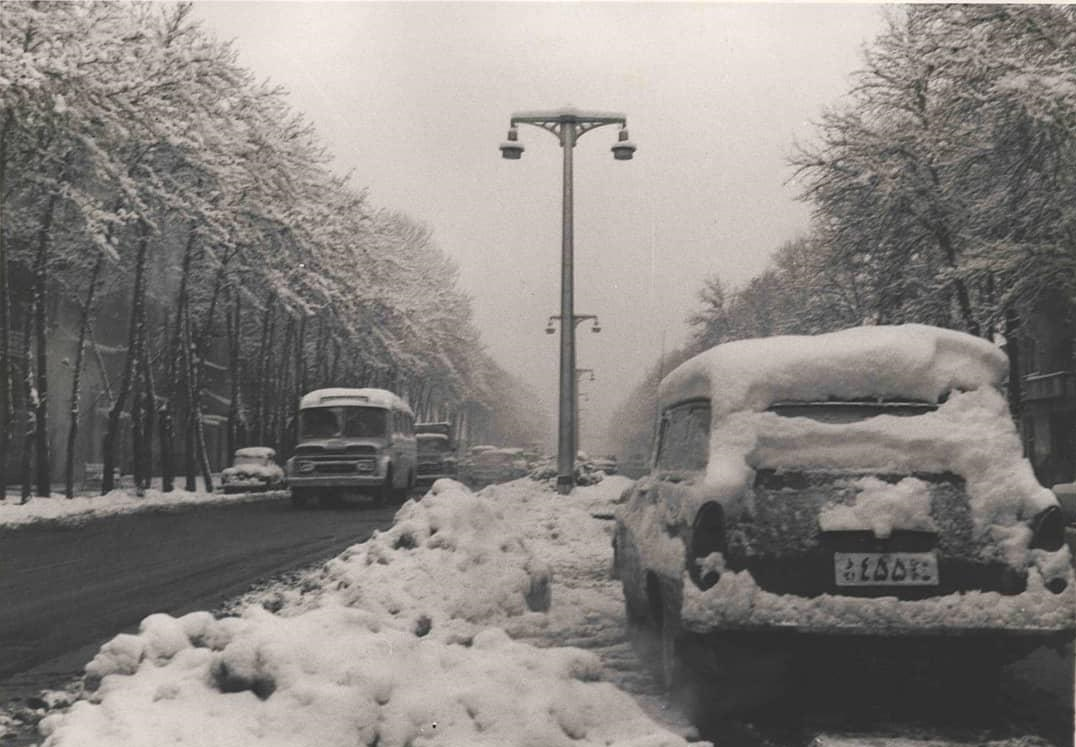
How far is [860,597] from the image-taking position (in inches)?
207

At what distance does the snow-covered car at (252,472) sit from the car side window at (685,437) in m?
30.3

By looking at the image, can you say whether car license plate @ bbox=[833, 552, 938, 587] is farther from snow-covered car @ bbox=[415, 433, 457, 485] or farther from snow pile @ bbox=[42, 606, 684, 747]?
snow-covered car @ bbox=[415, 433, 457, 485]

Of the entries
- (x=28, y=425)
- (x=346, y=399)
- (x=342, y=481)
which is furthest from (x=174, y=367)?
(x=342, y=481)

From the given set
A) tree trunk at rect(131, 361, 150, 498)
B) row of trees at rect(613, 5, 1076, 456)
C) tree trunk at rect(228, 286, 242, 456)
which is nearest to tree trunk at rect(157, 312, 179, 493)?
tree trunk at rect(131, 361, 150, 498)

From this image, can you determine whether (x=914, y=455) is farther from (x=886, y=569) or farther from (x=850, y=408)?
(x=886, y=569)

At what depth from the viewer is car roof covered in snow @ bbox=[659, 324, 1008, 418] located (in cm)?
574

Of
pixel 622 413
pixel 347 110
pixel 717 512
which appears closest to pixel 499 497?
pixel 347 110

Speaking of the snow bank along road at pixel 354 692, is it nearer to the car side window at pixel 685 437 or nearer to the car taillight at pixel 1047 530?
the car taillight at pixel 1047 530

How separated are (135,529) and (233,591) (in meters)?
9.72

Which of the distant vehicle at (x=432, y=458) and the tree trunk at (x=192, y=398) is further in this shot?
the distant vehicle at (x=432, y=458)

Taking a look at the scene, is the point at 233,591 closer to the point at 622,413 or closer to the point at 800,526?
the point at 800,526

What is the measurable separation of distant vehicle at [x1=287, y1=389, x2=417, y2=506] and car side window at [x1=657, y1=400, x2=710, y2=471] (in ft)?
67.1

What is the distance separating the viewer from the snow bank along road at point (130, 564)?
28.5ft

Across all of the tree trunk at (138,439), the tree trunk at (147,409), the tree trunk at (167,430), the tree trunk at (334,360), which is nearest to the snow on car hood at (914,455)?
the tree trunk at (138,439)
